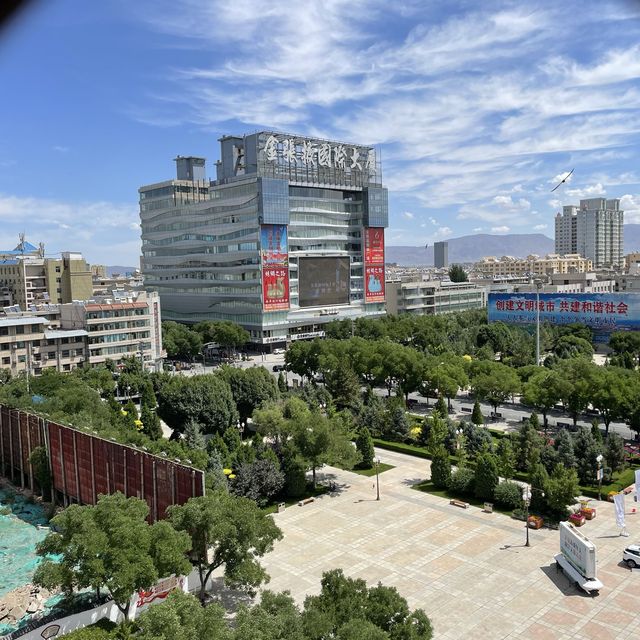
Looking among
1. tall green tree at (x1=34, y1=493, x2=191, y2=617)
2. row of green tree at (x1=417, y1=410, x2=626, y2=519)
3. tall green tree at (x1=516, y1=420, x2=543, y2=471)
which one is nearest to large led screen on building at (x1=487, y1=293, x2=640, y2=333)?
row of green tree at (x1=417, y1=410, x2=626, y2=519)

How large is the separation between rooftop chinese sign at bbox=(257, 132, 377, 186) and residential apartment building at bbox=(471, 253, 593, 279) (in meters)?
71.4

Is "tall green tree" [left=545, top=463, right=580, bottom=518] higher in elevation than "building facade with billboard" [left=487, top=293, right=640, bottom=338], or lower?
lower

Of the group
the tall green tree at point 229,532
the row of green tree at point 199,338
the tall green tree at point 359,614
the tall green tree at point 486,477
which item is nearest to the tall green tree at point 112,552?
the tall green tree at point 229,532

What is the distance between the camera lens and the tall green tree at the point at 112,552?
1574 centimetres

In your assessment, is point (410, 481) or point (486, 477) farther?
point (410, 481)

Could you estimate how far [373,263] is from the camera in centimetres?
8306

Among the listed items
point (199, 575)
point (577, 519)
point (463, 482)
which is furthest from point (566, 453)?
point (199, 575)

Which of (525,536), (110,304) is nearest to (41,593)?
(525,536)

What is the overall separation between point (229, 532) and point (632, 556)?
Result: 1305 centimetres

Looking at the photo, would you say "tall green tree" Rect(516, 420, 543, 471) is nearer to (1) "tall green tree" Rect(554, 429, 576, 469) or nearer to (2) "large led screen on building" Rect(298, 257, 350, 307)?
(1) "tall green tree" Rect(554, 429, 576, 469)

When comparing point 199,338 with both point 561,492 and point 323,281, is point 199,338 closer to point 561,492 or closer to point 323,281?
point 323,281

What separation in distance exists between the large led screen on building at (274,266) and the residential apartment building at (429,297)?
21537mm

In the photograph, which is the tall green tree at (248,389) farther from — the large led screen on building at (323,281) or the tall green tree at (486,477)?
the large led screen on building at (323,281)

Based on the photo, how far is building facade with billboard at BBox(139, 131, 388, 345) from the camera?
72.2 m
